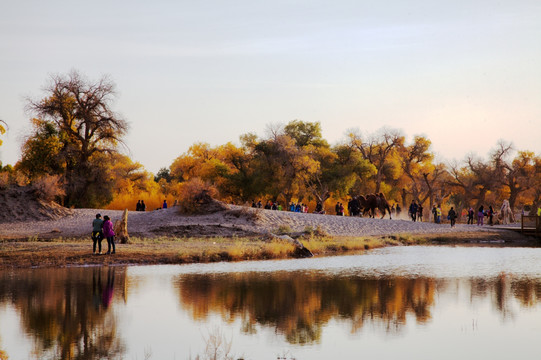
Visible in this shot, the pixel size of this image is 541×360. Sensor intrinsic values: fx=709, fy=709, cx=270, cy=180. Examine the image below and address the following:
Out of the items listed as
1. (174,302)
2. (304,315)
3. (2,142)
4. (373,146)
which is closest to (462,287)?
(304,315)

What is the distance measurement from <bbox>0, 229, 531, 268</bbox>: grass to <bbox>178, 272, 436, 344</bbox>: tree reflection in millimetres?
5233

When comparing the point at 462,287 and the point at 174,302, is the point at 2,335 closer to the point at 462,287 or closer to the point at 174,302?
the point at 174,302

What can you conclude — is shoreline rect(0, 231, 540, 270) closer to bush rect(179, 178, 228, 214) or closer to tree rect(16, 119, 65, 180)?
bush rect(179, 178, 228, 214)

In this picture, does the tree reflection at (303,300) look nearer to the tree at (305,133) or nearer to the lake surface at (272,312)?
the lake surface at (272,312)

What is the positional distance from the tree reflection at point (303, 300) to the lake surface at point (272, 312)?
3 centimetres

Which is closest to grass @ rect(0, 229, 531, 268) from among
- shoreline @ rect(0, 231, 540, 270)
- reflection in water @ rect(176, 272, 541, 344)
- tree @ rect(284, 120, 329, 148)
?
shoreline @ rect(0, 231, 540, 270)

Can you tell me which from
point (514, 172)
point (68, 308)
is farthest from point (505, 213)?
point (68, 308)

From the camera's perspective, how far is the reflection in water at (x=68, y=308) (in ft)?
44.0

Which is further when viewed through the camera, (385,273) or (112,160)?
(112,160)

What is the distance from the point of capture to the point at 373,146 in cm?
8931

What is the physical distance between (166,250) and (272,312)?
14813 millimetres

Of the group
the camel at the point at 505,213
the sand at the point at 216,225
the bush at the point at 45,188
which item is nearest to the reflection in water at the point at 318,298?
the sand at the point at 216,225

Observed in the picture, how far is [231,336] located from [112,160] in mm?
46609

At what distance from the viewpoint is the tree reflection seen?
1647cm
